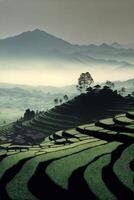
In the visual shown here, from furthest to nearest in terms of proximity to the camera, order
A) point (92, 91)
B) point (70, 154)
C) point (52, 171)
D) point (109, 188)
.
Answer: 1. point (92, 91)
2. point (70, 154)
3. point (52, 171)
4. point (109, 188)

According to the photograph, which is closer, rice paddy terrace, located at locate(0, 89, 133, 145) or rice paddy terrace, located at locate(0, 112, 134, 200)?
rice paddy terrace, located at locate(0, 112, 134, 200)

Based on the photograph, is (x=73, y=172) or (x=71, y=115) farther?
(x=71, y=115)

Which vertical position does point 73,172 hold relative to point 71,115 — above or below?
below

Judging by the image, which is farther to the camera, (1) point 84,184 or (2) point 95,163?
(2) point 95,163

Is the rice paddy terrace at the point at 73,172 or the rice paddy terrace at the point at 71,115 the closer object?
the rice paddy terrace at the point at 73,172

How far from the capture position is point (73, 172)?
30.9 metres

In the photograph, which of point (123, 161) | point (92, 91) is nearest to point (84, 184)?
point (123, 161)

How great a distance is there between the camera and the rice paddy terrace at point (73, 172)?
28.6 meters

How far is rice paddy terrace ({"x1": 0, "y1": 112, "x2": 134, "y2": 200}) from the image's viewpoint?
2859 centimetres

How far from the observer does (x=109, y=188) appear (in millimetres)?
28484

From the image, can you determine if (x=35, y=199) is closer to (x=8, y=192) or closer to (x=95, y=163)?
(x=8, y=192)

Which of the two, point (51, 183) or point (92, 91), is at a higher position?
point (92, 91)

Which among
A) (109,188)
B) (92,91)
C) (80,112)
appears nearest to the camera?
(109,188)

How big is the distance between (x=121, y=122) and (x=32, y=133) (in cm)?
7799
